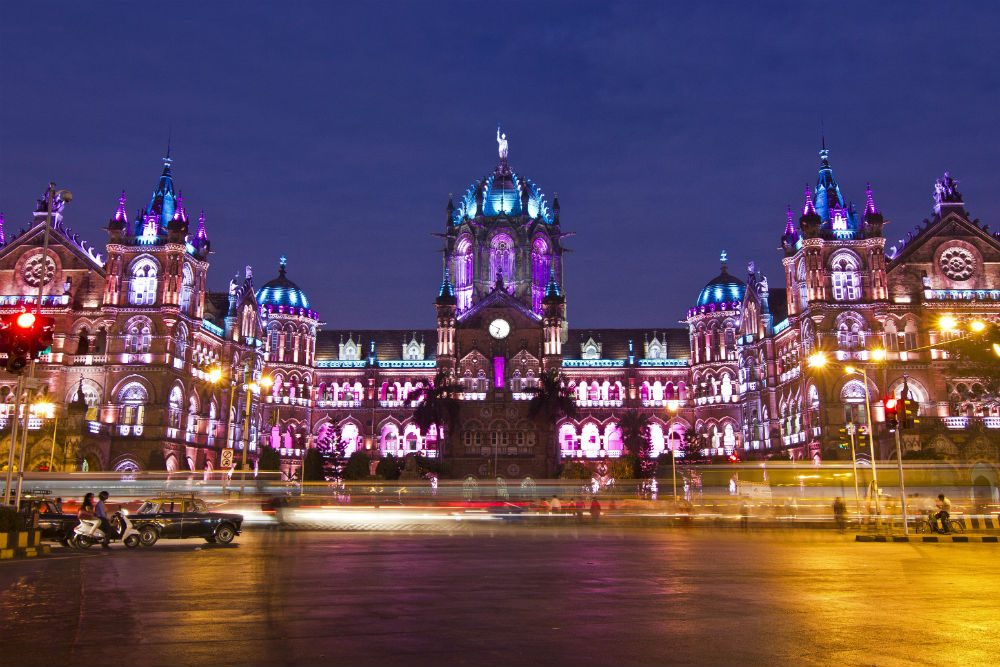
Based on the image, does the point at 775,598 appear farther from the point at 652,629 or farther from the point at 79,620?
the point at 79,620

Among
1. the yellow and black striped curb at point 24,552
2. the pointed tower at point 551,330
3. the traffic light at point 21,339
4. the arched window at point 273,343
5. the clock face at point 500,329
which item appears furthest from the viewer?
the arched window at point 273,343

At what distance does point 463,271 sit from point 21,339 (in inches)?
3201

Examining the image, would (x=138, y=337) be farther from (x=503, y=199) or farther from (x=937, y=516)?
(x=937, y=516)

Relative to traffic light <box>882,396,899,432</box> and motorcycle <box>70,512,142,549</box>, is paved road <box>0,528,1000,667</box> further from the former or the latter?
traffic light <box>882,396,899,432</box>

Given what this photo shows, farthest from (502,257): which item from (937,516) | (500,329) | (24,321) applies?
(24,321)

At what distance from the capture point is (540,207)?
10506 cm

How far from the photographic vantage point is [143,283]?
2921 inches

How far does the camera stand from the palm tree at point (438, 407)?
84562mm

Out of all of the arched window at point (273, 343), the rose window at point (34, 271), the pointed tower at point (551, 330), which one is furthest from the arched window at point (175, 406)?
the pointed tower at point (551, 330)

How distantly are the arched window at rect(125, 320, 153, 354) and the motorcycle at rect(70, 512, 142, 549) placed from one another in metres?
49.4

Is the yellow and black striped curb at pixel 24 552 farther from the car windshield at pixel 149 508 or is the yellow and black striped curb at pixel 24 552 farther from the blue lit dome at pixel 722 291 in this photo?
the blue lit dome at pixel 722 291

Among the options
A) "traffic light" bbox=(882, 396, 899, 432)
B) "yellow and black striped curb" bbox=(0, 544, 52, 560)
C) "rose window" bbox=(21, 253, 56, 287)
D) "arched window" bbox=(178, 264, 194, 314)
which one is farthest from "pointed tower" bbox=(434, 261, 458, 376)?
"yellow and black striped curb" bbox=(0, 544, 52, 560)

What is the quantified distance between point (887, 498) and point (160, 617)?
3749 cm

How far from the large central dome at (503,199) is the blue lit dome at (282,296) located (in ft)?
70.6
